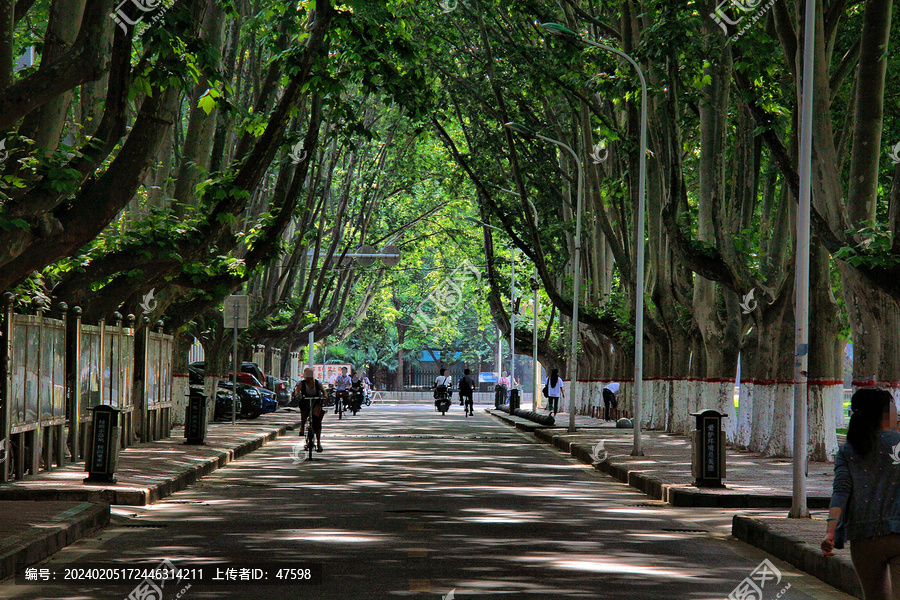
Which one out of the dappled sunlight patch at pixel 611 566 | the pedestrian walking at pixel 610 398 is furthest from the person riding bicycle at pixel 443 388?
the dappled sunlight patch at pixel 611 566

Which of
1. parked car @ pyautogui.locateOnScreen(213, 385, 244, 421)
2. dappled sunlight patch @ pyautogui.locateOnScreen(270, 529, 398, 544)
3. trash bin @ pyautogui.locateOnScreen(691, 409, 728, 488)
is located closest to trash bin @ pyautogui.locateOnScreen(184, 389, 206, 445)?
trash bin @ pyautogui.locateOnScreen(691, 409, 728, 488)

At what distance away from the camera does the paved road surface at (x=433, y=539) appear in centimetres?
940

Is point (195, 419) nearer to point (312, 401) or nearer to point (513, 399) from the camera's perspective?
point (312, 401)

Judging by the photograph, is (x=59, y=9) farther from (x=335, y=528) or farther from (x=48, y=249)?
(x=335, y=528)

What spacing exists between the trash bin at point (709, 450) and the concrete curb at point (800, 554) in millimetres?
3204

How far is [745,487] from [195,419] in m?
11.4

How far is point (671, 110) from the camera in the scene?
2455 cm

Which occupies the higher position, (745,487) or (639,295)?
(639,295)

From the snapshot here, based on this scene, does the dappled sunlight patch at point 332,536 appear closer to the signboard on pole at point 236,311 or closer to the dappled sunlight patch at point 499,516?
the dappled sunlight patch at point 499,516

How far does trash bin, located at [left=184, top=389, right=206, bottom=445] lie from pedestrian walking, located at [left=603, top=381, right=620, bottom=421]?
20.3 metres

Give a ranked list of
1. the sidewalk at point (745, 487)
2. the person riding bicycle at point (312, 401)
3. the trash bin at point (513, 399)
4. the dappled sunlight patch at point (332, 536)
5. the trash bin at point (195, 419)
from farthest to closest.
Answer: the trash bin at point (513, 399) → the trash bin at point (195, 419) → the person riding bicycle at point (312, 401) → the dappled sunlight patch at point (332, 536) → the sidewalk at point (745, 487)

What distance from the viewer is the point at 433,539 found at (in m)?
12.1

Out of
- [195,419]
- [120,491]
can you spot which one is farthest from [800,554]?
[195,419]

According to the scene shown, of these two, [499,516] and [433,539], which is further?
[499,516]
